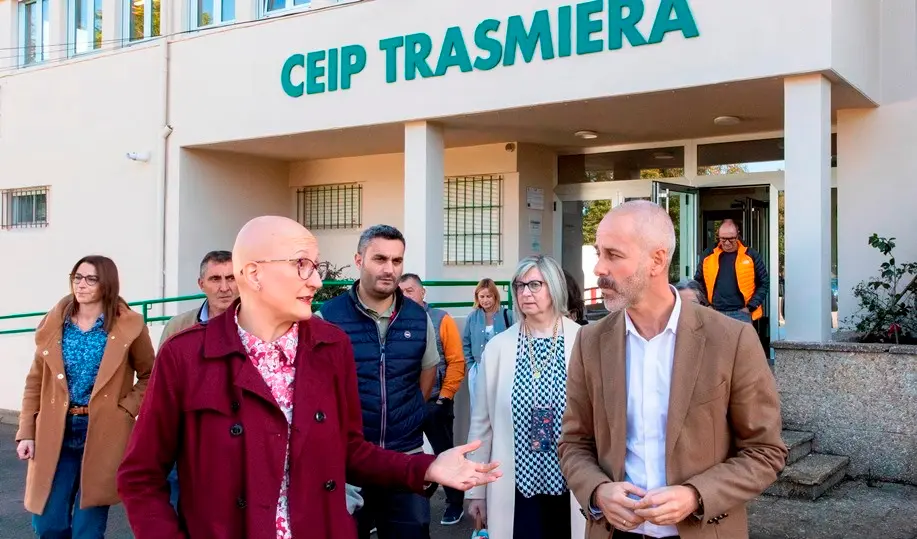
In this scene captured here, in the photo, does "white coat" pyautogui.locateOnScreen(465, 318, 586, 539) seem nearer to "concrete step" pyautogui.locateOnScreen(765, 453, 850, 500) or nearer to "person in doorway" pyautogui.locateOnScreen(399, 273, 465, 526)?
"person in doorway" pyautogui.locateOnScreen(399, 273, 465, 526)

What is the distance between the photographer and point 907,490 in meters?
6.75

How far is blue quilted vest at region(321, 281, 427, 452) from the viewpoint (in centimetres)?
395

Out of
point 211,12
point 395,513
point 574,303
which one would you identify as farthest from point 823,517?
point 211,12

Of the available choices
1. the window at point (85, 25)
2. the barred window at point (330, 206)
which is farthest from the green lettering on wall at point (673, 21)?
the window at point (85, 25)

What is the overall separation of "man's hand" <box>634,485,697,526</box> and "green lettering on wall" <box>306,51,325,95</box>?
28.7 ft

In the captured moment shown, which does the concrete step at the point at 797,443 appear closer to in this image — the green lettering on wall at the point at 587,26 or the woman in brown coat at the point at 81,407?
the green lettering on wall at the point at 587,26

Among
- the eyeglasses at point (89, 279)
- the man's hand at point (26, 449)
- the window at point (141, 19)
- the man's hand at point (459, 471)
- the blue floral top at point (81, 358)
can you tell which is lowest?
the man's hand at point (26, 449)

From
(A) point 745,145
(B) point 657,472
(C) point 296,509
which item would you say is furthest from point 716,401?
(A) point 745,145

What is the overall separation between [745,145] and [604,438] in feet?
28.5

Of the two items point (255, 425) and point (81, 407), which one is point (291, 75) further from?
point (255, 425)

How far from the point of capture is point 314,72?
10.5 m

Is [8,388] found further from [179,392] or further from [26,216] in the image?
[179,392]

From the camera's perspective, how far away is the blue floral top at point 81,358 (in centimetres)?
470

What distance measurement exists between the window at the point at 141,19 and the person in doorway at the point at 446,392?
8715 millimetres
